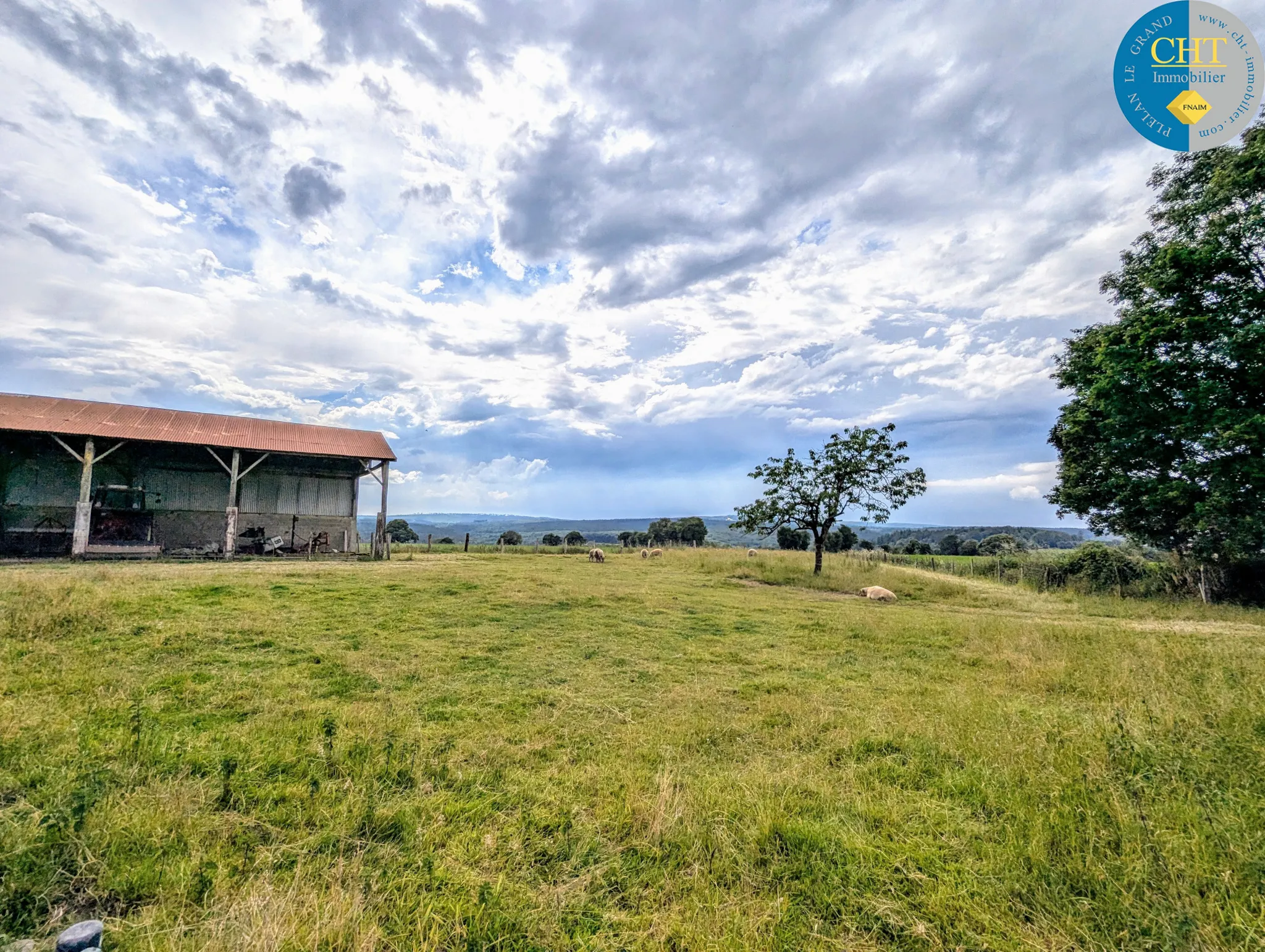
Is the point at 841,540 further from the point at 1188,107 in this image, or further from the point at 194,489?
the point at 194,489

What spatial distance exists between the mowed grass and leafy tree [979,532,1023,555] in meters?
36.9

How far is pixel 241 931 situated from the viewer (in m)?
2.53

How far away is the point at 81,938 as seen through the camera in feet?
7.50

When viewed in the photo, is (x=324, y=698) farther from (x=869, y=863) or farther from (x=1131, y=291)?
(x=1131, y=291)

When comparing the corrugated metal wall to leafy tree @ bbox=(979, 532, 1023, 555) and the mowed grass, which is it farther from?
leafy tree @ bbox=(979, 532, 1023, 555)

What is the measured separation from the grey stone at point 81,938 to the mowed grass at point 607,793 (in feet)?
0.74

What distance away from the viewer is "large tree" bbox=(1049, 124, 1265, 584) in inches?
605

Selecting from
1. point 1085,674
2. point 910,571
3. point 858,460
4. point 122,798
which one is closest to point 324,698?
point 122,798

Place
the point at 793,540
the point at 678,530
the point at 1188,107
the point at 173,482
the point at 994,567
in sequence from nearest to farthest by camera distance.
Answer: the point at 1188,107, the point at 173,482, the point at 994,567, the point at 793,540, the point at 678,530

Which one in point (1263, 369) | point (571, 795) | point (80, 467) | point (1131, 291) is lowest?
point (571, 795)

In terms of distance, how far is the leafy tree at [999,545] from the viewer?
40.0 meters

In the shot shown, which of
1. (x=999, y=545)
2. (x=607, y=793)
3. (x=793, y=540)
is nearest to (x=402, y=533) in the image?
(x=793, y=540)

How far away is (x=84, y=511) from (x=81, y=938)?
24107 millimetres

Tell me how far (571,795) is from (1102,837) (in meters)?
3.75
